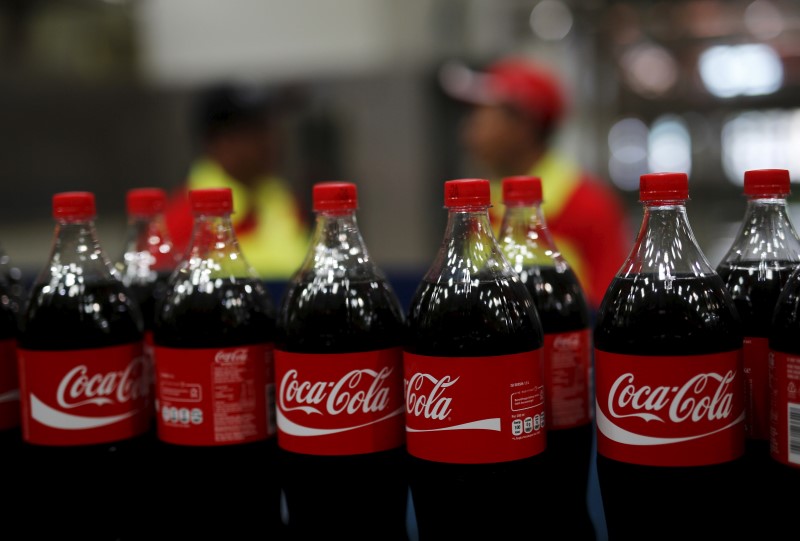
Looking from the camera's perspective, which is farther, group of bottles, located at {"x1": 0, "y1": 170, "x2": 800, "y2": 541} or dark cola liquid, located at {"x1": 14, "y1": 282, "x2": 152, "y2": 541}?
dark cola liquid, located at {"x1": 14, "y1": 282, "x2": 152, "y2": 541}

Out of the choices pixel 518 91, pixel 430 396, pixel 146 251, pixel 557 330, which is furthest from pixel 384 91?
pixel 430 396

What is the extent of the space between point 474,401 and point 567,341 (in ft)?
0.83

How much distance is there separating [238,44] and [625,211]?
216 cm

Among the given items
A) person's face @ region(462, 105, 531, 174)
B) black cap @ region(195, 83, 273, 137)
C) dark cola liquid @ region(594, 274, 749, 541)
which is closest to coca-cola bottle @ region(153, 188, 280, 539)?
dark cola liquid @ region(594, 274, 749, 541)

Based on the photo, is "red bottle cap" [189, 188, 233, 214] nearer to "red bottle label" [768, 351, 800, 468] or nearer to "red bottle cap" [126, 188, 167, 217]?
Answer: "red bottle cap" [126, 188, 167, 217]

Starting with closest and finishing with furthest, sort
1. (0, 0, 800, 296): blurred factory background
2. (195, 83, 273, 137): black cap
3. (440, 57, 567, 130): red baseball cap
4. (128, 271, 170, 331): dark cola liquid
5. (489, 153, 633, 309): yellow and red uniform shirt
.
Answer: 1. (128, 271, 170, 331): dark cola liquid
2. (489, 153, 633, 309): yellow and red uniform shirt
3. (440, 57, 567, 130): red baseball cap
4. (195, 83, 273, 137): black cap
5. (0, 0, 800, 296): blurred factory background

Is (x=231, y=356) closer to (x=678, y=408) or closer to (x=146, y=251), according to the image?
(x=146, y=251)

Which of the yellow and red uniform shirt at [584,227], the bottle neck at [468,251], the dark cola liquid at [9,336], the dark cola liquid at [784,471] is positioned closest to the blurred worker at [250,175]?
the yellow and red uniform shirt at [584,227]

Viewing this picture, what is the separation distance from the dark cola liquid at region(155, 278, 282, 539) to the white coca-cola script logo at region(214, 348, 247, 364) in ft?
0.09

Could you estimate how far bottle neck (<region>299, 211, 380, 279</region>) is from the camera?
113 cm

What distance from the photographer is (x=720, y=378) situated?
925 mm

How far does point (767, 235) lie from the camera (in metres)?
1.09

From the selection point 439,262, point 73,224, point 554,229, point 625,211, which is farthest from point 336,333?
point 625,211

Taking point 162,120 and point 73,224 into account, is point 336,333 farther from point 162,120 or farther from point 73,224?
point 162,120
